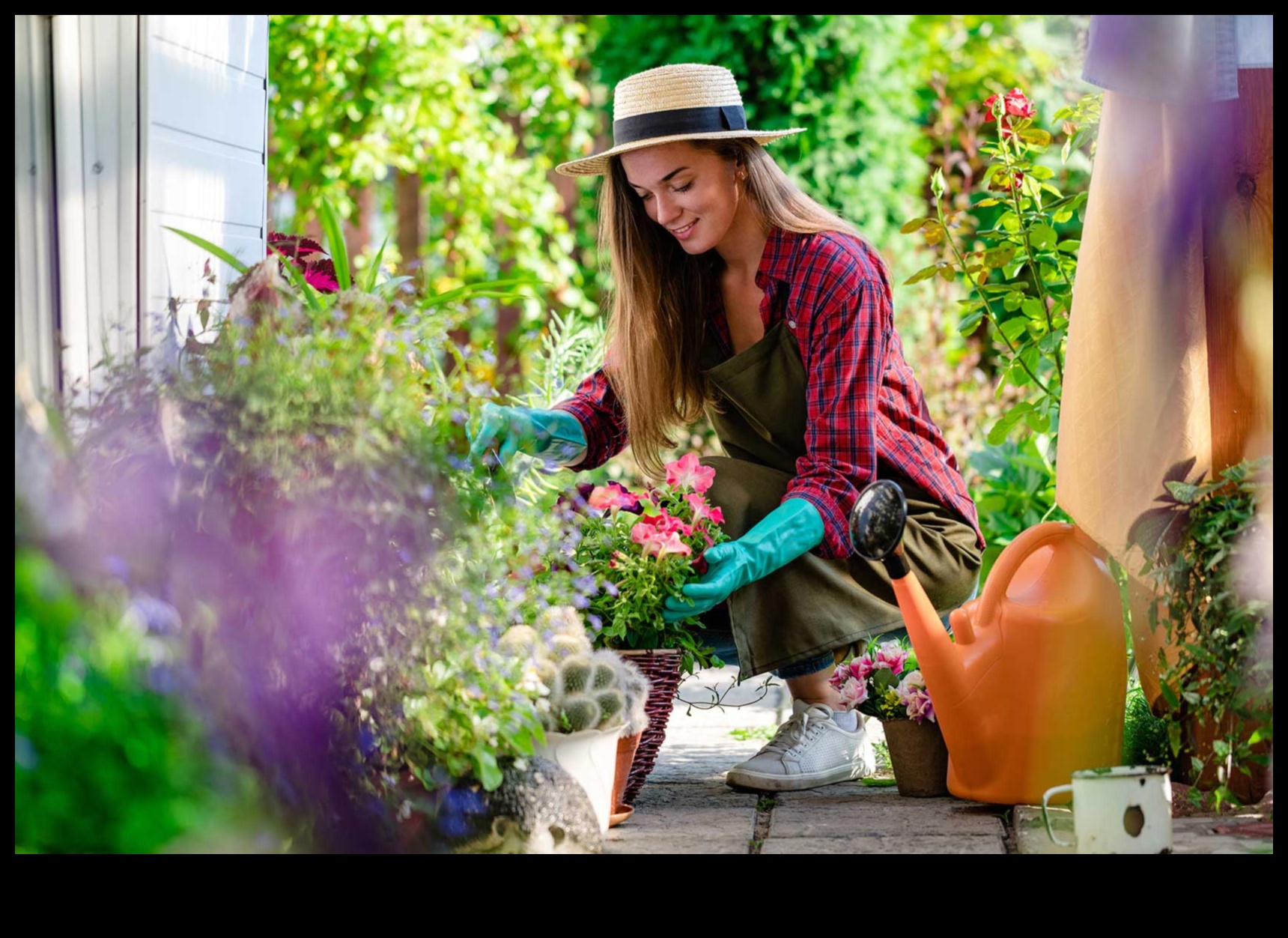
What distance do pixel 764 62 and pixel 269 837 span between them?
13.6ft

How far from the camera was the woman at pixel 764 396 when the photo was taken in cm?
236

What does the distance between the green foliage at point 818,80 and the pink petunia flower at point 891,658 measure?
3118 mm

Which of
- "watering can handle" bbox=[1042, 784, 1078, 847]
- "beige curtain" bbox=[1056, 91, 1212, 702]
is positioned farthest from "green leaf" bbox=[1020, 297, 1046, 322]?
"watering can handle" bbox=[1042, 784, 1078, 847]

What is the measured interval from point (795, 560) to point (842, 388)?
31cm

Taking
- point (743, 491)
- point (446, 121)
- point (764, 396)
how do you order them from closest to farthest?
1. point (743, 491)
2. point (764, 396)
3. point (446, 121)

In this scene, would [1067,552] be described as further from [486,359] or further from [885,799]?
[486,359]

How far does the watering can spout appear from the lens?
2037mm

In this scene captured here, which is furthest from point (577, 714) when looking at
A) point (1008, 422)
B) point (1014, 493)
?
point (1014, 493)

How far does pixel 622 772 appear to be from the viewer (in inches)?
85.0

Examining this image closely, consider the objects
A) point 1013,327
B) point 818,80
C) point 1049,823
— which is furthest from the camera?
point 818,80

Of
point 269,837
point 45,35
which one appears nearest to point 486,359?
point 269,837

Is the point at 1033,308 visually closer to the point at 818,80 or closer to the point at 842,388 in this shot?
the point at 842,388

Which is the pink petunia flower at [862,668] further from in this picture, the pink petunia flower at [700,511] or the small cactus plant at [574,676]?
the small cactus plant at [574,676]
